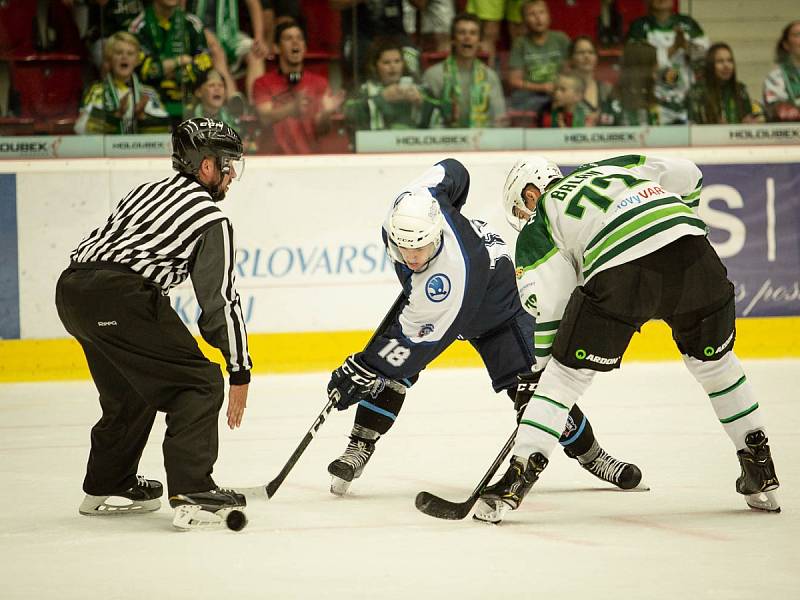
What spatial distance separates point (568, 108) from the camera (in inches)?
292

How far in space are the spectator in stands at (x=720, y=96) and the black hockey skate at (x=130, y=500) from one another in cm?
466

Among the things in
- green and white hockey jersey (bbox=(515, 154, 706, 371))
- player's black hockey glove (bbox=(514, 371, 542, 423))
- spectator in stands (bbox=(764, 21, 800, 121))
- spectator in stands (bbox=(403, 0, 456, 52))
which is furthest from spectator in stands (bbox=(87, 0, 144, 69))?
green and white hockey jersey (bbox=(515, 154, 706, 371))

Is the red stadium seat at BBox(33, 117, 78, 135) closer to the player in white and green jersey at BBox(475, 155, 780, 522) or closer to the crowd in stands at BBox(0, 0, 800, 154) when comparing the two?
the crowd in stands at BBox(0, 0, 800, 154)

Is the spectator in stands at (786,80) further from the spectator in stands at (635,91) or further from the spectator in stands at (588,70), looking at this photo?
the spectator in stands at (588,70)

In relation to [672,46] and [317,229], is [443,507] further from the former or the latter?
[672,46]

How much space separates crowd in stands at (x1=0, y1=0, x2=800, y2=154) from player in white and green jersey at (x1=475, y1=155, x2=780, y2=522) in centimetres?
382

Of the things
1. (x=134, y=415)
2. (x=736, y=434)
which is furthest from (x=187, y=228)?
(x=736, y=434)

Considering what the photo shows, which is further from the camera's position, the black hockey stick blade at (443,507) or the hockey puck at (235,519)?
the black hockey stick blade at (443,507)

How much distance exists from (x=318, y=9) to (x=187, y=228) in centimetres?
417

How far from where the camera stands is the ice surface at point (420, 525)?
9.28 feet

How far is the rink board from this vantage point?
258 inches

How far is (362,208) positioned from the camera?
688cm

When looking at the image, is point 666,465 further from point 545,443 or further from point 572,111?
point 572,111

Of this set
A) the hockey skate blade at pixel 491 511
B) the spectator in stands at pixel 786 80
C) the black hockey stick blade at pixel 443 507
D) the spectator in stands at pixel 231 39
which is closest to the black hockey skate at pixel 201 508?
the black hockey stick blade at pixel 443 507
